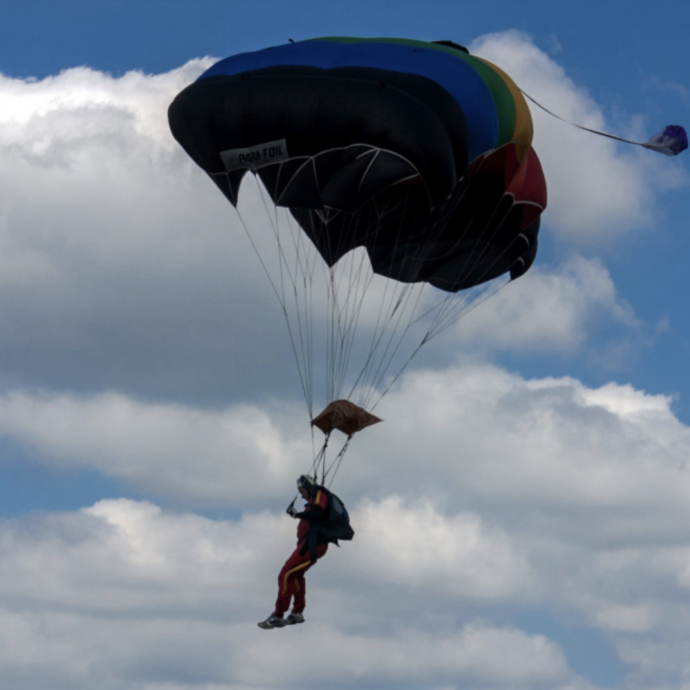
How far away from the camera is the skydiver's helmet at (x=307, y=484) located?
31.8 metres

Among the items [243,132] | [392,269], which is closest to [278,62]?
[243,132]

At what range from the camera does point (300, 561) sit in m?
31.9

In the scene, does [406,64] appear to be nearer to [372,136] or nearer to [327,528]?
[372,136]

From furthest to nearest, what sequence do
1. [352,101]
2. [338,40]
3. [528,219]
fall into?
[528,219] → [338,40] → [352,101]

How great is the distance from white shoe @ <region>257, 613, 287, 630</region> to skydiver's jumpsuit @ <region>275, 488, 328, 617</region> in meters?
0.09

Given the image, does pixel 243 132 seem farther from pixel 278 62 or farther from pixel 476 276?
pixel 476 276

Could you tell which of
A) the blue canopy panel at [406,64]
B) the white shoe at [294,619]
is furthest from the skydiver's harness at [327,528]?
the blue canopy panel at [406,64]

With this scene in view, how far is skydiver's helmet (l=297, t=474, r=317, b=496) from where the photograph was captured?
31.8m

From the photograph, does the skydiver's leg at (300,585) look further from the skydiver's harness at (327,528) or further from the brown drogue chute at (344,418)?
the brown drogue chute at (344,418)

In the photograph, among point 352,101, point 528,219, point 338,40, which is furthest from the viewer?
point 528,219

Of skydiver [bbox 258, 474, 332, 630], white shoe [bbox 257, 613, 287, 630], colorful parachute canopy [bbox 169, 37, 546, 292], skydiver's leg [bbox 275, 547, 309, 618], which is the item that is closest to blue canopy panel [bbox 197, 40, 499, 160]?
colorful parachute canopy [bbox 169, 37, 546, 292]

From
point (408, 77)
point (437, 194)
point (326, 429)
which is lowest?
point (326, 429)

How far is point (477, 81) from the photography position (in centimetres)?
3353

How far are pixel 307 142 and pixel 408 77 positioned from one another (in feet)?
7.88
